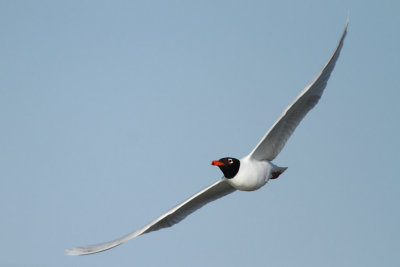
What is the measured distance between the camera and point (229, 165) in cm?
1509

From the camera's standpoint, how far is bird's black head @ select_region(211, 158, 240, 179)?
15.1 m

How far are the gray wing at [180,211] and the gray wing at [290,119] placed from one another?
49.6 inches

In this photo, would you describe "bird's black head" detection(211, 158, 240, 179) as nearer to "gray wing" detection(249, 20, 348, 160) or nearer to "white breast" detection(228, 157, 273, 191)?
"white breast" detection(228, 157, 273, 191)

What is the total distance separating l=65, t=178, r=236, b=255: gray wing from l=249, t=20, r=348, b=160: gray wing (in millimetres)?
1260

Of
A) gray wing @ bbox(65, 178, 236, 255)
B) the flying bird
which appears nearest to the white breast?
the flying bird

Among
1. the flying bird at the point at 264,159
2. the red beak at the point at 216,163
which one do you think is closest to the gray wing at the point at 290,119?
the flying bird at the point at 264,159

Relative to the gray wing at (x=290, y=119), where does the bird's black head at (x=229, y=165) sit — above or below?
below

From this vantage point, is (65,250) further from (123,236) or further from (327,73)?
(327,73)

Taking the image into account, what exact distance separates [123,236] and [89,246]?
34.5 inches

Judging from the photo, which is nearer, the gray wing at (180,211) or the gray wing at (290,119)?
the gray wing at (290,119)

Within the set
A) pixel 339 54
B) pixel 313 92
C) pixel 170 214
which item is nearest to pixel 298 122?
pixel 313 92

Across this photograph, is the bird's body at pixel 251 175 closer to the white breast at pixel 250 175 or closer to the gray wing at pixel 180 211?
the white breast at pixel 250 175

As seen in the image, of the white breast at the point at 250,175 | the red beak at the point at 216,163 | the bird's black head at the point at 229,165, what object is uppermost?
the red beak at the point at 216,163

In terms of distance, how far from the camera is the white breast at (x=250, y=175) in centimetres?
1507
